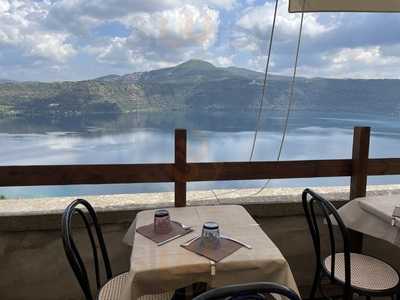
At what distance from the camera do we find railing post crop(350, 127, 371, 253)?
214cm

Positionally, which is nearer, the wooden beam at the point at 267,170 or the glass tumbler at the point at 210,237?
the glass tumbler at the point at 210,237

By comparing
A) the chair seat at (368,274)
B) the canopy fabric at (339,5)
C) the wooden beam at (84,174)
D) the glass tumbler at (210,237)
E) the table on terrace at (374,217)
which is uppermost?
the canopy fabric at (339,5)

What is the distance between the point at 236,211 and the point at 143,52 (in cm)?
251

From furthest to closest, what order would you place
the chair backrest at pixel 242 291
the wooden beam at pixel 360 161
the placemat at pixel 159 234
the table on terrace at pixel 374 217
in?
the wooden beam at pixel 360 161 < the table on terrace at pixel 374 217 < the placemat at pixel 159 234 < the chair backrest at pixel 242 291

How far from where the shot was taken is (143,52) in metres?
3.66

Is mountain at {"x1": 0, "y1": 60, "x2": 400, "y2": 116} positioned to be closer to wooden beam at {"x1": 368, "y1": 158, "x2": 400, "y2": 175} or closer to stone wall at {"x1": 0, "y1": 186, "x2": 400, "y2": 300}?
wooden beam at {"x1": 368, "y1": 158, "x2": 400, "y2": 175}

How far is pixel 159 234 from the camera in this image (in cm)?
146

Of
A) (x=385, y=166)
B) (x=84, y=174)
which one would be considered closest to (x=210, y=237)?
(x=84, y=174)

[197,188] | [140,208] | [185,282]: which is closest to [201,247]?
[185,282]

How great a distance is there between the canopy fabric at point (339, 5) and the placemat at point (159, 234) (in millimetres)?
1680

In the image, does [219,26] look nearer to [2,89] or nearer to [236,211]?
[2,89]

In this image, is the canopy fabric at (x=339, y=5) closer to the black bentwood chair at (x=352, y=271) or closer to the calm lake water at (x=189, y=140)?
the calm lake water at (x=189, y=140)

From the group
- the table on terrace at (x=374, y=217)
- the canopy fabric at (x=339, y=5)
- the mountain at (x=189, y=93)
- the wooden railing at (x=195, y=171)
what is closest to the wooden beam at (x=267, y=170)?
the wooden railing at (x=195, y=171)

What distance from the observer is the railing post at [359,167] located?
84.2 inches
